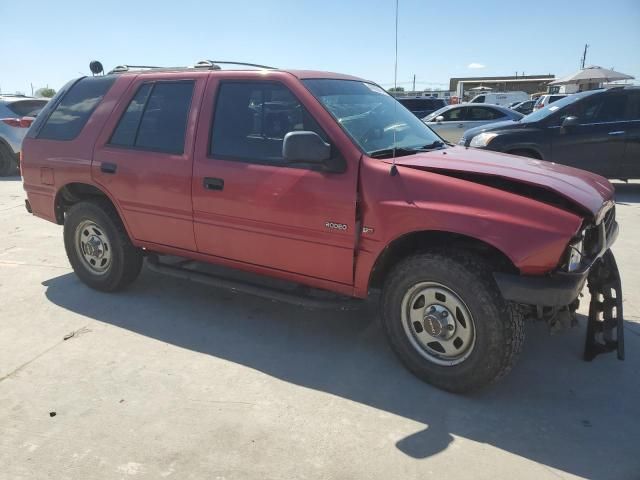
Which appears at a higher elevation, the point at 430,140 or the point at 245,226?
the point at 430,140

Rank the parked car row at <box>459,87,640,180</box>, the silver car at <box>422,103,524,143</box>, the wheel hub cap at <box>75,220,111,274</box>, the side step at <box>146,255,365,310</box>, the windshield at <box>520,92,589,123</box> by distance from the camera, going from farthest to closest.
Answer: the silver car at <box>422,103,524,143</box>
the windshield at <box>520,92,589,123</box>
the parked car row at <box>459,87,640,180</box>
the wheel hub cap at <box>75,220,111,274</box>
the side step at <box>146,255,365,310</box>

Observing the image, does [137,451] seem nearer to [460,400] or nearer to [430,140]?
[460,400]

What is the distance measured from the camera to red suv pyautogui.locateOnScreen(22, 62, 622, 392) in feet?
9.13

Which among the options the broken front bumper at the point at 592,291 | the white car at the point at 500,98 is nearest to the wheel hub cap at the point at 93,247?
the broken front bumper at the point at 592,291

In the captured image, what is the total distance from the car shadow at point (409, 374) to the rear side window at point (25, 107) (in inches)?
350

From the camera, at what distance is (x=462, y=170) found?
2930 mm

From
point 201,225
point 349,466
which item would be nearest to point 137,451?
point 349,466

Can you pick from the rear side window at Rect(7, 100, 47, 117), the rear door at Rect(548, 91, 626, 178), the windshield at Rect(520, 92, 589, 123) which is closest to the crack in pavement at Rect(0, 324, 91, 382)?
the rear door at Rect(548, 91, 626, 178)

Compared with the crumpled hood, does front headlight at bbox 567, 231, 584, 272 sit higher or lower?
lower

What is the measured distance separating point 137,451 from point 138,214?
6.88ft

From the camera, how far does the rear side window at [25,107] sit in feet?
38.3

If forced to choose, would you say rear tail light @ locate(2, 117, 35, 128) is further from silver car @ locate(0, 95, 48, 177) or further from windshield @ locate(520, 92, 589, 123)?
windshield @ locate(520, 92, 589, 123)

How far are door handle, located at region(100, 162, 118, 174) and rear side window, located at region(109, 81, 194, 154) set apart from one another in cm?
18

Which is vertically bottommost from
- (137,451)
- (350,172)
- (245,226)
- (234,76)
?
(137,451)
